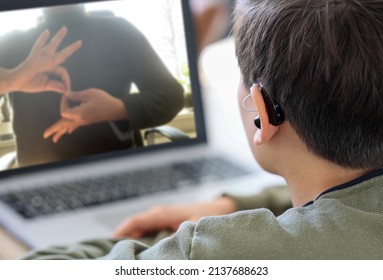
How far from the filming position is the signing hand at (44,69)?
859mm

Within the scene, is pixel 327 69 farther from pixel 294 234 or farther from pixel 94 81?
pixel 94 81

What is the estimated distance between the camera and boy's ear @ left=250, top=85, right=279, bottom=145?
0.65 m

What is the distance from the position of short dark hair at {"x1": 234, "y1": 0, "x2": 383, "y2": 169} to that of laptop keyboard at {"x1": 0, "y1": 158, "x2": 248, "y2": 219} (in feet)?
1.09

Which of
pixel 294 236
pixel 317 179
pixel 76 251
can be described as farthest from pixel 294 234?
pixel 76 251

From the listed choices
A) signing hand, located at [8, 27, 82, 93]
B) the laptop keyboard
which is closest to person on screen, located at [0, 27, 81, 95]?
signing hand, located at [8, 27, 82, 93]

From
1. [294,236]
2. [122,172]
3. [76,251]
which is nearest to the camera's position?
[294,236]

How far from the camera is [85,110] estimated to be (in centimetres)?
89

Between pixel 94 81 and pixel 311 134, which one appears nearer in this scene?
pixel 311 134

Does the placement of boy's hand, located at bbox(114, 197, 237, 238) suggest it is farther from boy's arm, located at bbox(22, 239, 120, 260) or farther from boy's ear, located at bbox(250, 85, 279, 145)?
boy's ear, located at bbox(250, 85, 279, 145)

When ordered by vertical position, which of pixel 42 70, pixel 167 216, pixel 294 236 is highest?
pixel 42 70

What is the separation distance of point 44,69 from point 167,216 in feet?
0.98

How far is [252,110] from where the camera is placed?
713 millimetres

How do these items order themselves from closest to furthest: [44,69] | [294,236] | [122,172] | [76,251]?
[294,236] → [76,251] → [44,69] → [122,172]

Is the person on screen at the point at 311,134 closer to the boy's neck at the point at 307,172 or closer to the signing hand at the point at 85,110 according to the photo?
the boy's neck at the point at 307,172
